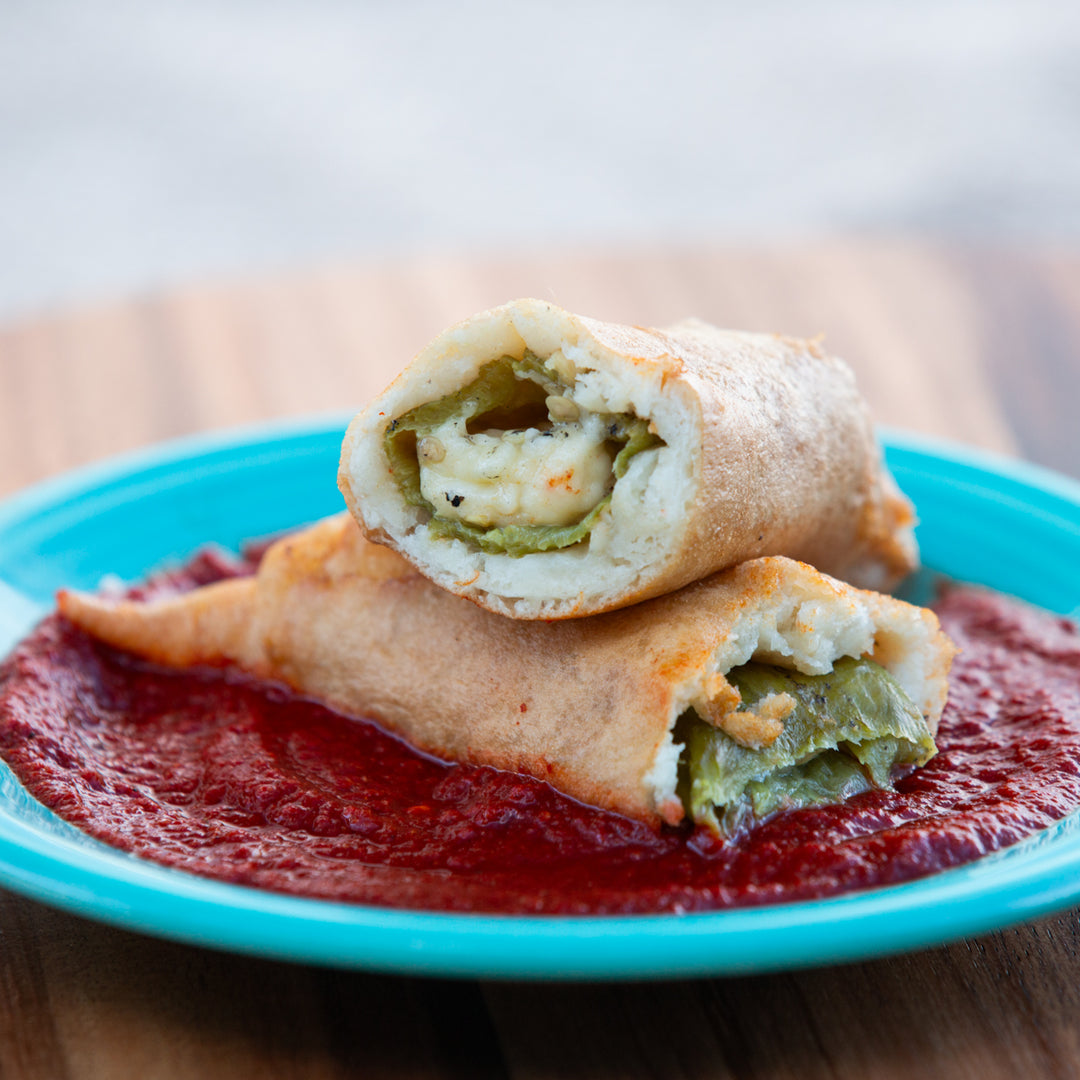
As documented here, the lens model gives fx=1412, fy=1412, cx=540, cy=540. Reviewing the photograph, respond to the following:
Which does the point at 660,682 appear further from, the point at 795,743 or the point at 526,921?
the point at 526,921

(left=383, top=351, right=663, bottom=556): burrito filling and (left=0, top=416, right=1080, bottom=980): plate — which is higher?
(left=383, top=351, right=663, bottom=556): burrito filling

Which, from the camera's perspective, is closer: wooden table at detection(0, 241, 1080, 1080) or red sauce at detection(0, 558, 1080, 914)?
wooden table at detection(0, 241, 1080, 1080)

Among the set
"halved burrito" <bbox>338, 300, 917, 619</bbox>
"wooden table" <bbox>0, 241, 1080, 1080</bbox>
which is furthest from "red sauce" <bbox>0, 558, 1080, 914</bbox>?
"halved burrito" <bbox>338, 300, 917, 619</bbox>

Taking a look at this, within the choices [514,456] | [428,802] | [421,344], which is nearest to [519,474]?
[514,456]

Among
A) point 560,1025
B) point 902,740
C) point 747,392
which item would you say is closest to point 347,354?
point 747,392

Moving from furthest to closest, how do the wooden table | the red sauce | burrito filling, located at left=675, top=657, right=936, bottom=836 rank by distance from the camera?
burrito filling, located at left=675, top=657, right=936, bottom=836 → the red sauce → the wooden table

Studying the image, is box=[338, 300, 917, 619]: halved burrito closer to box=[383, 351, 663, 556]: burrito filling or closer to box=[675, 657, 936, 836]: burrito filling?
box=[383, 351, 663, 556]: burrito filling
